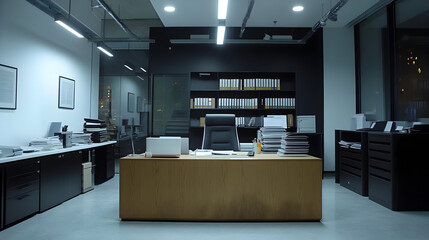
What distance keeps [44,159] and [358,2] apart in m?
5.76

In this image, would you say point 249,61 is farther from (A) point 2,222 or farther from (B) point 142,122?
(A) point 2,222

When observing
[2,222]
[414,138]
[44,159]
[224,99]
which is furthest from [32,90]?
[414,138]

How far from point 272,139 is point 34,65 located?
383cm

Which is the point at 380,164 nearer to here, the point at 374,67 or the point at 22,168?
the point at 374,67

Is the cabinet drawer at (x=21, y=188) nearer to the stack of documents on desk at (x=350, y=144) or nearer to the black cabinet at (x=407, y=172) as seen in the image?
the black cabinet at (x=407, y=172)

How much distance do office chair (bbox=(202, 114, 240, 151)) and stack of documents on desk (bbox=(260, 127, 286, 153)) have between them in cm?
69

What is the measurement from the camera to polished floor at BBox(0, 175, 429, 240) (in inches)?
112

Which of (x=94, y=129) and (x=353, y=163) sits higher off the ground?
(x=94, y=129)

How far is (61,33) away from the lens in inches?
202

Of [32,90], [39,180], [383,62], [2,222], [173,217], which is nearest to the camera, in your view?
[2,222]

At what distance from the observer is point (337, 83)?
6.48 metres

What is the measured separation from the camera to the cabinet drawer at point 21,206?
3.05 meters

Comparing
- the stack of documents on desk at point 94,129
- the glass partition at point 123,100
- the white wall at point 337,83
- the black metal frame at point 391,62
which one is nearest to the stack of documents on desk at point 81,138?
the stack of documents on desk at point 94,129

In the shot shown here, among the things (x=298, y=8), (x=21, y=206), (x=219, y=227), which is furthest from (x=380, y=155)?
(x=21, y=206)
